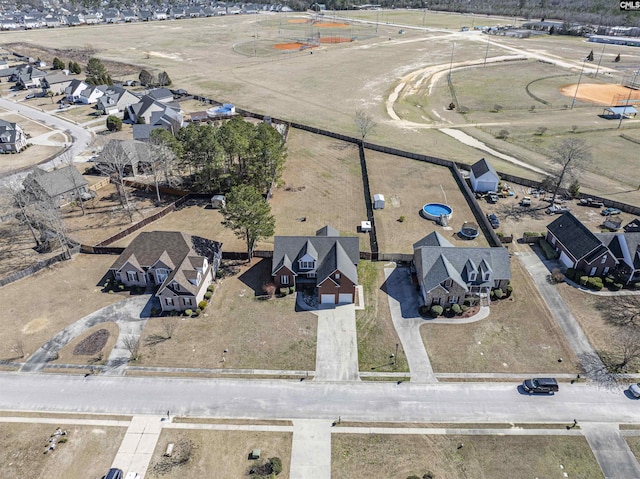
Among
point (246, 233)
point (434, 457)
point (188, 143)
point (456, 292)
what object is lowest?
point (434, 457)

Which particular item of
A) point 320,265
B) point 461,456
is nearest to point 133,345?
point 320,265

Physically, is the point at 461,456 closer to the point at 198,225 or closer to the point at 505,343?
the point at 505,343

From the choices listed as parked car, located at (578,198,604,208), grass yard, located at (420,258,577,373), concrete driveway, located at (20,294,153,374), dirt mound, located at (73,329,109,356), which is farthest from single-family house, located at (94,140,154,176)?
parked car, located at (578,198,604,208)

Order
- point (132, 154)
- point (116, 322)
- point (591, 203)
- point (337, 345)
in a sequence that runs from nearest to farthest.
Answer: point (337, 345)
point (116, 322)
point (591, 203)
point (132, 154)

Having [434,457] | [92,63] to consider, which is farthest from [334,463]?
[92,63]

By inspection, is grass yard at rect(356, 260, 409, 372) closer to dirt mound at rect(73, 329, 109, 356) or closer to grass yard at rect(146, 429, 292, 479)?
grass yard at rect(146, 429, 292, 479)

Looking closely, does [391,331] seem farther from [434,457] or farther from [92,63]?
[92,63]
